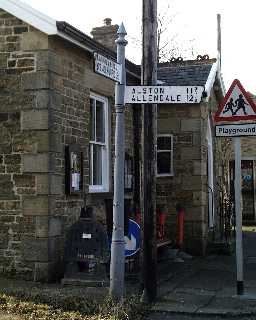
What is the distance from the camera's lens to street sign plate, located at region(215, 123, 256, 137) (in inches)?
335

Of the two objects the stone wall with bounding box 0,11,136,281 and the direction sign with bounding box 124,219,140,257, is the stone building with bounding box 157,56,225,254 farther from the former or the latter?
the direction sign with bounding box 124,219,140,257

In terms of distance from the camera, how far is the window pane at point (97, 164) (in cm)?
1174

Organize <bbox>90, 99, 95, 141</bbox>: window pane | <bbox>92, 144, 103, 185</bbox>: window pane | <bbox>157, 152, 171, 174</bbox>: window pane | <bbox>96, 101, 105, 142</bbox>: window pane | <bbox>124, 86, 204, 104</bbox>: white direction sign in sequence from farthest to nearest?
<bbox>157, 152, 171, 174</bbox>: window pane → <bbox>96, 101, 105, 142</bbox>: window pane → <bbox>92, 144, 103, 185</bbox>: window pane → <bbox>90, 99, 95, 141</bbox>: window pane → <bbox>124, 86, 204, 104</bbox>: white direction sign

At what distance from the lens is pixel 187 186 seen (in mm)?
13922

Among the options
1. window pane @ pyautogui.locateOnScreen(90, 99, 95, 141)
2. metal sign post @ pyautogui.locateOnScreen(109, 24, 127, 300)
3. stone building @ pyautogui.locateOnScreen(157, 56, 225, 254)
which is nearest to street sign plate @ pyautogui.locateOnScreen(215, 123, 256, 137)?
metal sign post @ pyautogui.locateOnScreen(109, 24, 127, 300)

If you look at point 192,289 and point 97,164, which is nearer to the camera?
point 192,289

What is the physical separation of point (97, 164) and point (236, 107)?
13.2 feet

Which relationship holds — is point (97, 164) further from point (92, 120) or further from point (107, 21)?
point (107, 21)

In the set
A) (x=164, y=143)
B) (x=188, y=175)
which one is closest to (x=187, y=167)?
(x=188, y=175)

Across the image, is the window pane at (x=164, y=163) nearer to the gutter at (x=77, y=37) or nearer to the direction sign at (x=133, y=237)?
the gutter at (x=77, y=37)

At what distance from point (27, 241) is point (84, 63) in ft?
11.7

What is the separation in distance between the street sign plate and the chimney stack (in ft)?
20.9

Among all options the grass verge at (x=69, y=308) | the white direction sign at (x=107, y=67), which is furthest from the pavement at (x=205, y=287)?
the white direction sign at (x=107, y=67)

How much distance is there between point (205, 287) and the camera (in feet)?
30.3
